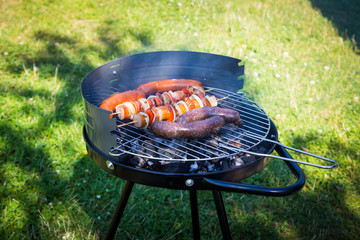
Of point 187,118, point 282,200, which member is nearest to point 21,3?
point 187,118

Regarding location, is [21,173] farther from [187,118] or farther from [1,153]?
[187,118]

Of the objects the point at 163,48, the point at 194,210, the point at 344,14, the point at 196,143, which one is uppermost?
the point at 344,14

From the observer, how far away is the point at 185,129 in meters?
1.99

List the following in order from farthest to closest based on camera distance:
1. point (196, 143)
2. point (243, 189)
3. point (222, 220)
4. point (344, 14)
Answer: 1. point (344, 14)
2. point (222, 220)
3. point (196, 143)
4. point (243, 189)

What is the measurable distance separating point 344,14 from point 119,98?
9681 mm

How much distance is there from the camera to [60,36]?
603 cm

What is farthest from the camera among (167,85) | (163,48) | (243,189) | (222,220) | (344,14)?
(344,14)

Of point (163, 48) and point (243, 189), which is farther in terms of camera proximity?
point (163, 48)

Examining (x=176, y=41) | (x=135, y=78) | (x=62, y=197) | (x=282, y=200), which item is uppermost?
(x=135, y=78)

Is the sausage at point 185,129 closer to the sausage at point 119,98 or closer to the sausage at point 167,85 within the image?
the sausage at point 119,98

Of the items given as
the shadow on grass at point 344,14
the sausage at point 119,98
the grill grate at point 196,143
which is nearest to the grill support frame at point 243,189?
the grill grate at point 196,143

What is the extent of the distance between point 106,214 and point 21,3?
5.93m

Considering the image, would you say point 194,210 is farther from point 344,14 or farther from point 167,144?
point 344,14

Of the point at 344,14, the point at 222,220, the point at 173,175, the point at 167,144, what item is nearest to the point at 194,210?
the point at 222,220
